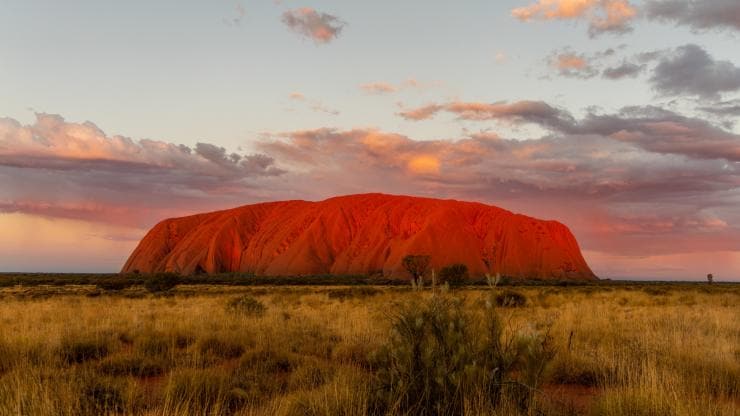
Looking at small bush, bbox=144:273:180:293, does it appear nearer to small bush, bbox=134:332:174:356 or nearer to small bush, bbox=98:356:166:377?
small bush, bbox=134:332:174:356

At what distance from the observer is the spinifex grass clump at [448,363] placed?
5316 millimetres

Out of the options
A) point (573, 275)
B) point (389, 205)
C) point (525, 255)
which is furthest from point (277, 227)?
point (573, 275)

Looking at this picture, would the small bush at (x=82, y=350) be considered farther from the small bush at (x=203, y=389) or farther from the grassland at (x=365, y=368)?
the small bush at (x=203, y=389)

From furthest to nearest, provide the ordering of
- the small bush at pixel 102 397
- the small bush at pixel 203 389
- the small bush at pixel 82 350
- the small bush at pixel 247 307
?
1. the small bush at pixel 247 307
2. the small bush at pixel 82 350
3. the small bush at pixel 203 389
4. the small bush at pixel 102 397

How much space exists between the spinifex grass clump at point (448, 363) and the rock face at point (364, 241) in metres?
82.2

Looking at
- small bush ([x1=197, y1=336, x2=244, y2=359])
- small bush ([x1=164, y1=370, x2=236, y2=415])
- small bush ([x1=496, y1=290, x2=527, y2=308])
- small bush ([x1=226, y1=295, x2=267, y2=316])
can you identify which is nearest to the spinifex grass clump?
small bush ([x1=164, y1=370, x2=236, y2=415])

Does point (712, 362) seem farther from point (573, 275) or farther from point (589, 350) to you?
point (573, 275)

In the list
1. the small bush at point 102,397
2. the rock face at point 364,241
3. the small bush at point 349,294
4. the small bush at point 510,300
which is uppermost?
the rock face at point 364,241

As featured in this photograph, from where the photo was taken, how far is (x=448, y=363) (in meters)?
5.71

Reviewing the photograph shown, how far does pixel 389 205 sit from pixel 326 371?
104357 millimetres

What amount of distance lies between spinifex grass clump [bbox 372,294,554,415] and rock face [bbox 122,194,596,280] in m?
82.2

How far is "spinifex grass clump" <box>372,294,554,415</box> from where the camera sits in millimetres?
5316

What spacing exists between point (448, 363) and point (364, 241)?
97.7 m

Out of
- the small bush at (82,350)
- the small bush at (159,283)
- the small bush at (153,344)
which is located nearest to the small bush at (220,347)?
the small bush at (153,344)
